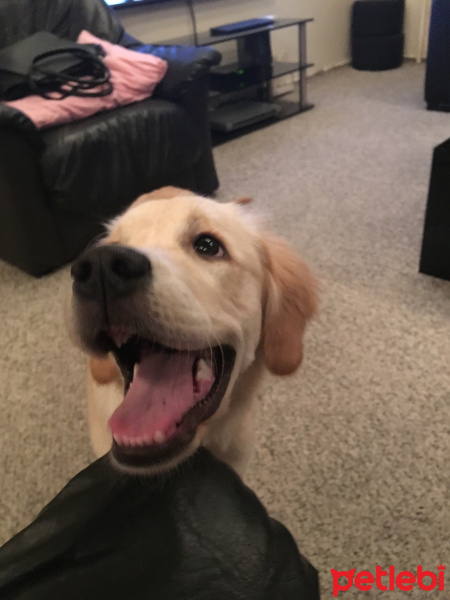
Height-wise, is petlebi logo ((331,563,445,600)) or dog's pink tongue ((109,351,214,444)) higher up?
dog's pink tongue ((109,351,214,444))

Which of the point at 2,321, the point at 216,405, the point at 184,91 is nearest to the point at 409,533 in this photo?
the point at 216,405

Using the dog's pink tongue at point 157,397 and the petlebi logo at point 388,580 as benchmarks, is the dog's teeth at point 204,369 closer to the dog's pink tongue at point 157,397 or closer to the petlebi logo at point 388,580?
the dog's pink tongue at point 157,397

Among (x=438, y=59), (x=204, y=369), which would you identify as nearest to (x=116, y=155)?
(x=204, y=369)

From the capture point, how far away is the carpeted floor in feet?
3.71

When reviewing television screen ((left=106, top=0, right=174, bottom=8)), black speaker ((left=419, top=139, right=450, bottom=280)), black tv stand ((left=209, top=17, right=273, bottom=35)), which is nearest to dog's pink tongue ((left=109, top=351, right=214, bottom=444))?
black speaker ((left=419, top=139, right=450, bottom=280))

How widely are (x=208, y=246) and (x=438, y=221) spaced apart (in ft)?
3.86

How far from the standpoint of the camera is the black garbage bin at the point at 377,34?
4098mm

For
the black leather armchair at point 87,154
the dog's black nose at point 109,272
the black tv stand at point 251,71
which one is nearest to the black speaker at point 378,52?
the black tv stand at point 251,71

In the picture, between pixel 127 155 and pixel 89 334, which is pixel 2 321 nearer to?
pixel 127 155

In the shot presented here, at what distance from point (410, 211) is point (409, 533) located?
1.53m

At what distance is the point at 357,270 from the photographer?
1.92 m

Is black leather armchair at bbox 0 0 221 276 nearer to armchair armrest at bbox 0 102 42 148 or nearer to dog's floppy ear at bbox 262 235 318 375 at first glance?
armchair armrest at bbox 0 102 42 148

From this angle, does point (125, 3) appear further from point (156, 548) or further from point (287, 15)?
point (156, 548)

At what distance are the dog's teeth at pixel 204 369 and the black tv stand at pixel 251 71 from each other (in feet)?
8.75
